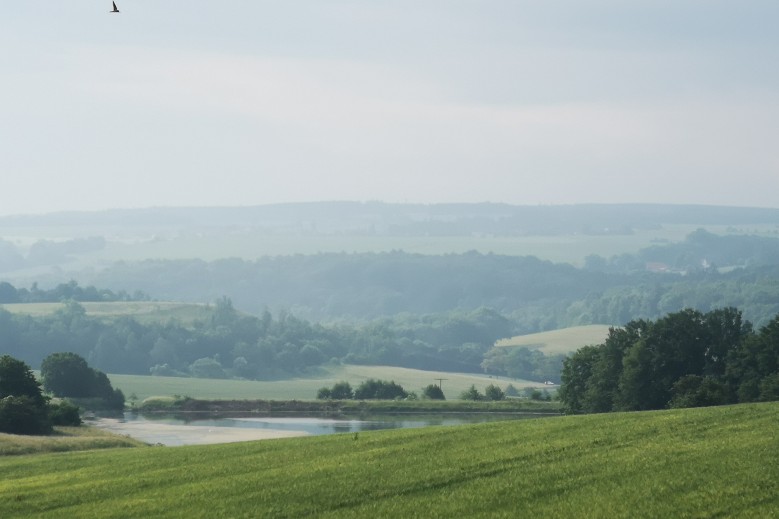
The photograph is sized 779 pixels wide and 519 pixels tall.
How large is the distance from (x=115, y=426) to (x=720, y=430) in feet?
197

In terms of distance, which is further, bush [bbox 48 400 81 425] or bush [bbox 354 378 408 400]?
bush [bbox 354 378 408 400]

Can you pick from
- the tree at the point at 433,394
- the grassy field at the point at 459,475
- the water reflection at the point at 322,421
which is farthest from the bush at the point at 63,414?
the tree at the point at 433,394

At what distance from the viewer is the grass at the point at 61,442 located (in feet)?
213

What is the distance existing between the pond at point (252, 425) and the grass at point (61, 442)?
276 inches

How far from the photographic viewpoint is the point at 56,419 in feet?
276

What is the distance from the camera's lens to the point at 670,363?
304 feet

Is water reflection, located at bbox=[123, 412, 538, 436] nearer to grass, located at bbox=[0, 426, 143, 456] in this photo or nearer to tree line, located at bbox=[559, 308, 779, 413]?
tree line, located at bbox=[559, 308, 779, 413]

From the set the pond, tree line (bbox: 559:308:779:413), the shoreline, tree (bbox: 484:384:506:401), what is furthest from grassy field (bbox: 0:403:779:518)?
tree (bbox: 484:384:506:401)

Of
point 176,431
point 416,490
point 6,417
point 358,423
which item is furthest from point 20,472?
point 358,423

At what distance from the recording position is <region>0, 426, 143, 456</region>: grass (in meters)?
65.0

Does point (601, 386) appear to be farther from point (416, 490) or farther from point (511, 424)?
point (416, 490)

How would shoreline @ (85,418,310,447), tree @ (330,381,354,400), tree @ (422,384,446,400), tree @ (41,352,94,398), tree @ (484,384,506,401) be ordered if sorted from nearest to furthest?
shoreline @ (85,418,310,447)
tree @ (41,352,94,398)
tree @ (330,381,354,400)
tree @ (484,384,506,401)
tree @ (422,384,446,400)

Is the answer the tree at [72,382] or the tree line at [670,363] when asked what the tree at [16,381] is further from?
the tree at [72,382]

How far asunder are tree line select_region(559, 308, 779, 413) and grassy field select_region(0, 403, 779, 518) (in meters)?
29.9
